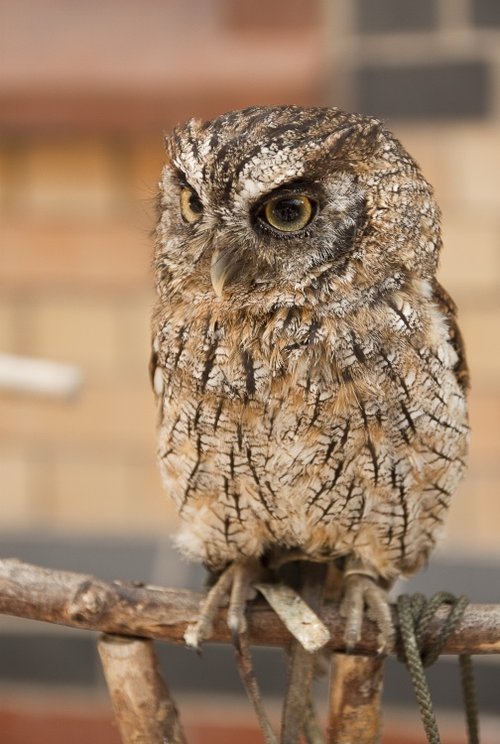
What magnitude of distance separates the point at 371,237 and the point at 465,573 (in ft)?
4.78

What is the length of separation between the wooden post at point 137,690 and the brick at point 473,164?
1434 millimetres

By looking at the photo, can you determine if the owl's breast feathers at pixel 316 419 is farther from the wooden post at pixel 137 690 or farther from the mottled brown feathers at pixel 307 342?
the wooden post at pixel 137 690

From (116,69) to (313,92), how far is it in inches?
16.3

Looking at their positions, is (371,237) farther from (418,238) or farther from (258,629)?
(258,629)

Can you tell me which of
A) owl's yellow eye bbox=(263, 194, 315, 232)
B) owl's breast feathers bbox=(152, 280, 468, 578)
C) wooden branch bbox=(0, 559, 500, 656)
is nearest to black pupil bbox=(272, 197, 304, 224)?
owl's yellow eye bbox=(263, 194, 315, 232)

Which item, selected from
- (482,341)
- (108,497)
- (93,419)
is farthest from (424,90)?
(108,497)

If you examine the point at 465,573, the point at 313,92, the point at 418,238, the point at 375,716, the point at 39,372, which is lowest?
the point at 465,573

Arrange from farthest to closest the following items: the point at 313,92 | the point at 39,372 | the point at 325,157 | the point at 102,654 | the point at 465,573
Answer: the point at 465,573 < the point at 313,92 < the point at 39,372 < the point at 102,654 < the point at 325,157

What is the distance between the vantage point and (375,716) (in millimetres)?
1315

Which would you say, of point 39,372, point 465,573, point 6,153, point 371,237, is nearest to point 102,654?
point 39,372

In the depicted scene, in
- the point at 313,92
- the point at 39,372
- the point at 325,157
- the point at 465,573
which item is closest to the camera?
the point at 325,157

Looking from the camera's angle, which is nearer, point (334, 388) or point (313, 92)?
point (334, 388)

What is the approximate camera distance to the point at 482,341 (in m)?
2.48

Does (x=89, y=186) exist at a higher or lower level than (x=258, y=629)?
higher
